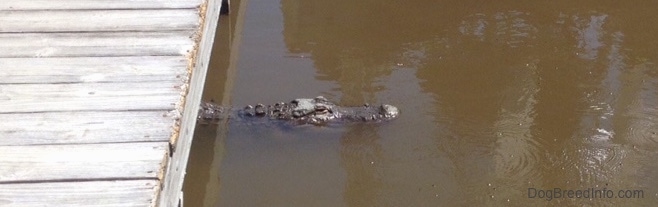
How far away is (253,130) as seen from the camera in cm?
412

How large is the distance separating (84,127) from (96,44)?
71 centimetres

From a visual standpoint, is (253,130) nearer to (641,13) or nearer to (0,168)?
(0,168)

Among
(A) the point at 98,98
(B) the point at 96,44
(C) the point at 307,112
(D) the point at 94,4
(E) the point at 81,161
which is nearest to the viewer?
(E) the point at 81,161

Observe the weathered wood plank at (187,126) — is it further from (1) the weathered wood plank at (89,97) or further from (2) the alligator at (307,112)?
(2) the alligator at (307,112)

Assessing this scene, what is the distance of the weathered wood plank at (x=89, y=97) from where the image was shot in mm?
2596

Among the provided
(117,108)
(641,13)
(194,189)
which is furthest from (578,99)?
(117,108)

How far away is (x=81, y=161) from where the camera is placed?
2.29 meters

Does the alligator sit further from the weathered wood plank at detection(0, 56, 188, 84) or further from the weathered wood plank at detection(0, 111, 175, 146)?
the weathered wood plank at detection(0, 111, 175, 146)

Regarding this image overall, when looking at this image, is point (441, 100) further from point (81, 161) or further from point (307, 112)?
point (81, 161)

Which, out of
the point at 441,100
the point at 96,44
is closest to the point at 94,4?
the point at 96,44

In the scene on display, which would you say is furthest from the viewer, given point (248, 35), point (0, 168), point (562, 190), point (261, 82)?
point (248, 35)

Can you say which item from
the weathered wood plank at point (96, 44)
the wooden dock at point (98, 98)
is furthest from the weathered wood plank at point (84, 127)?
the weathered wood plank at point (96, 44)

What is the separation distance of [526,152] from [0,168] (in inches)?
96.4

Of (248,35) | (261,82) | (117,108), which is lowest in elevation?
(117,108)
